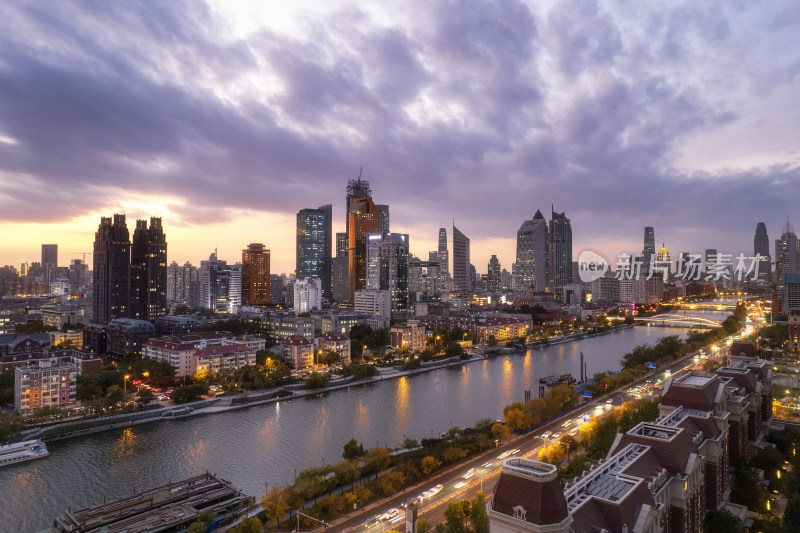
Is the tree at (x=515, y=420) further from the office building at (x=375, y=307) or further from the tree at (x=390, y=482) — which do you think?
the office building at (x=375, y=307)

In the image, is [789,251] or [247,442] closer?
[247,442]

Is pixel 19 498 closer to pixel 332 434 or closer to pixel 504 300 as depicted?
pixel 332 434

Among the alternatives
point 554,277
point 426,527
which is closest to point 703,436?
point 426,527

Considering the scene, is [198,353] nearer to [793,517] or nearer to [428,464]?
[428,464]

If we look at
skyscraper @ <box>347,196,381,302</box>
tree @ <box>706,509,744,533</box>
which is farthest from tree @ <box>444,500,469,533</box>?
skyscraper @ <box>347,196,381,302</box>

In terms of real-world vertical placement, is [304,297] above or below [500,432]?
above

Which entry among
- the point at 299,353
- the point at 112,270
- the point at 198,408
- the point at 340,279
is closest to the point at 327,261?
the point at 340,279
